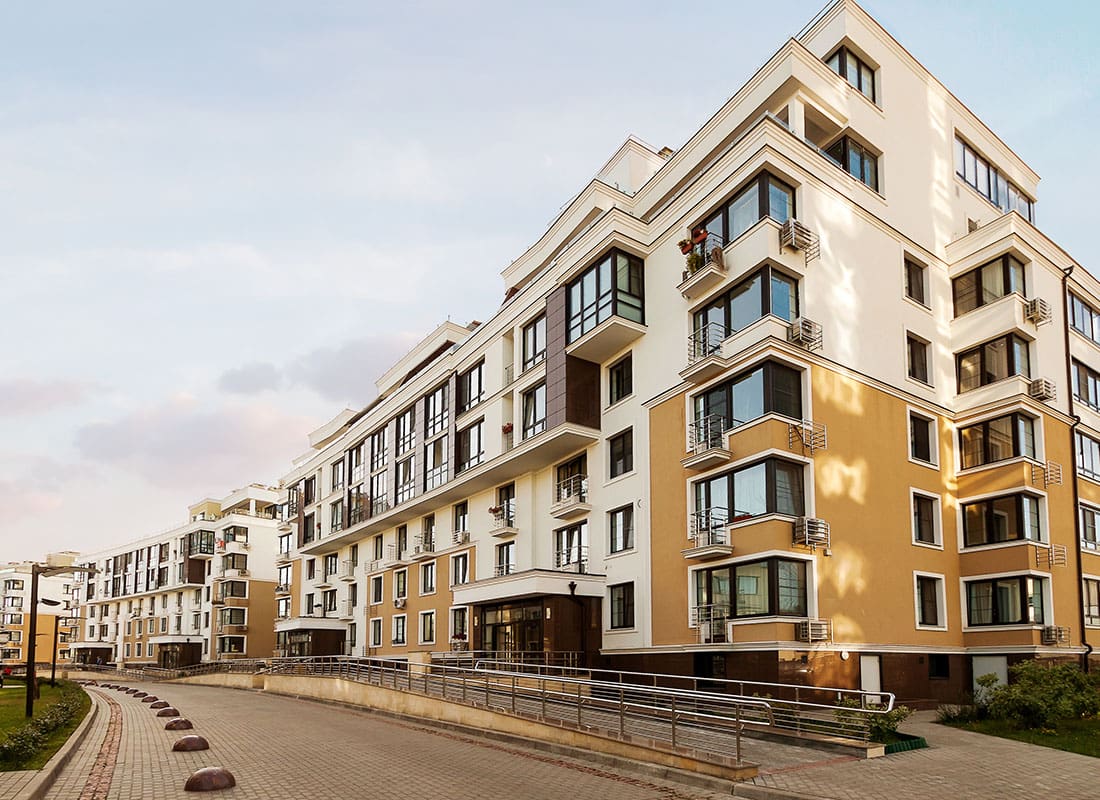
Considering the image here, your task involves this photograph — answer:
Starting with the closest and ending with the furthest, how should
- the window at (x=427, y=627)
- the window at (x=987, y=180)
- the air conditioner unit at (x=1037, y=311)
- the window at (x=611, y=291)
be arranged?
the air conditioner unit at (x=1037, y=311) → the window at (x=611, y=291) → the window at (x=987, y=180) → the window at (x=427, y=627)

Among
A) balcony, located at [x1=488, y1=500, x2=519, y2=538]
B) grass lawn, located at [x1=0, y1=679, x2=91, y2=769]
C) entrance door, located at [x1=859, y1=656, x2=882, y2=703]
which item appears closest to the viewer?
grass lawn, located at [x1=0, y1=679, x2=91, y2=769]

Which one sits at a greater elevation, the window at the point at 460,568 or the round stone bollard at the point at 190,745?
the window at the point at 460,568

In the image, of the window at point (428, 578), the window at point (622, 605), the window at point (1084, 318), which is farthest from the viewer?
the window at point (428, 578)

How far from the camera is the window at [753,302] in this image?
75.7ft

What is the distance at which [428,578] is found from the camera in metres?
40.7

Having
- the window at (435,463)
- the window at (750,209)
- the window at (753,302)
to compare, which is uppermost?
the window at (750,209)

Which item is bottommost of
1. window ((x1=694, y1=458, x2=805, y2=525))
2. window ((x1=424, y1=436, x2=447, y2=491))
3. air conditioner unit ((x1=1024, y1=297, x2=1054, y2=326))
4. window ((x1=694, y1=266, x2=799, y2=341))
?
window ((x1=694, y1=458, x2=805, y2=525))

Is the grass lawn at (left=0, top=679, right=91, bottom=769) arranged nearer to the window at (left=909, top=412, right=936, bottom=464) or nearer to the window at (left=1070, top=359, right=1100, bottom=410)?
the window at (left=909, top=412, right=936, bottom=464)

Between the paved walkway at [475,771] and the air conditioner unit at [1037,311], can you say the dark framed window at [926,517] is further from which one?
the paved walkway at [475,771]

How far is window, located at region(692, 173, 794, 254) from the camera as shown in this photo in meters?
23.6

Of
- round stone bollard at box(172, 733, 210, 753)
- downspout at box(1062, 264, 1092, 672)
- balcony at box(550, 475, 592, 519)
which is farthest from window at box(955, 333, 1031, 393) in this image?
round stone bollard at box(172, 733, 210, 753)

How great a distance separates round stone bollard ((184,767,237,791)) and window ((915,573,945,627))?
18537 millimetres

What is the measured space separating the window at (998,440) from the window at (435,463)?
2028 centimetres

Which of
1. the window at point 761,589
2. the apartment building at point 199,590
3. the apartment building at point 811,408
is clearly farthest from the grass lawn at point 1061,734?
the apartment building at point 199,590
